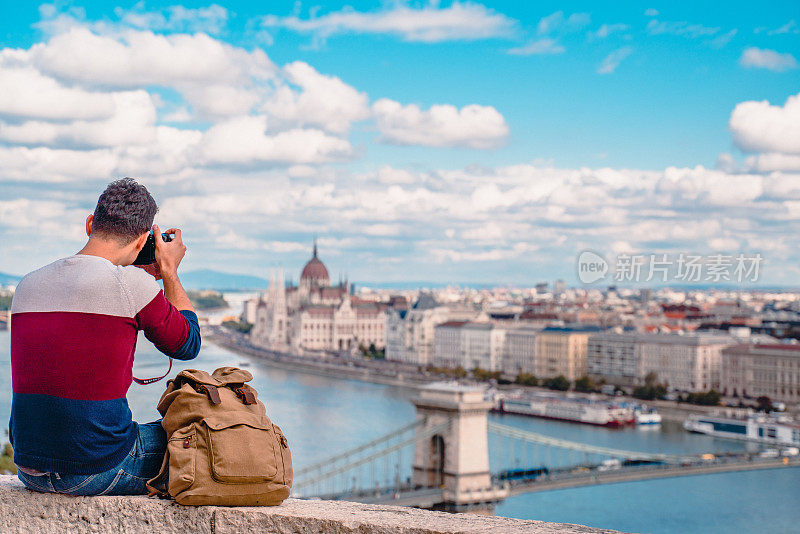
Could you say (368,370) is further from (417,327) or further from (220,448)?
(220,448)

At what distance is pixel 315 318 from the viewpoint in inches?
1428

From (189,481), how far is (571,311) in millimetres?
32438

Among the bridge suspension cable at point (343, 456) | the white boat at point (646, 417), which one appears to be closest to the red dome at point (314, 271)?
the white boat at point (646, 417)

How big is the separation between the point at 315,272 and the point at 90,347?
40754 millimetres

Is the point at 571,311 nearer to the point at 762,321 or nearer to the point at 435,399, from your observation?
the point at 762,321

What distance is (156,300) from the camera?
0.89m

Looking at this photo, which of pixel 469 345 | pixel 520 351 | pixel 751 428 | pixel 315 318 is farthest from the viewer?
pixel 315 318

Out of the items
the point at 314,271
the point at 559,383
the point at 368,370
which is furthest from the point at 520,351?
the point at 314,271

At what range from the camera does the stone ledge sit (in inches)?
33.0

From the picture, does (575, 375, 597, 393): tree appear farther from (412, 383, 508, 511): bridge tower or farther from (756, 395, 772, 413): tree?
(412, 383, 508, 511): bridge tower

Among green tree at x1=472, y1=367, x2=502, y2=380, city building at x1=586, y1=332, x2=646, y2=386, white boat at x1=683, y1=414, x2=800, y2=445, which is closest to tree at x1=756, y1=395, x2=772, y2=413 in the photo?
white boat at x1=683, y1=414, x2=800, y2=445

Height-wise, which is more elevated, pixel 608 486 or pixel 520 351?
pixel 520 351

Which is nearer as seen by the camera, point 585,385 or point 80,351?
point 80,351

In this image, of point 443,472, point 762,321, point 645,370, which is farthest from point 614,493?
point 762,321
